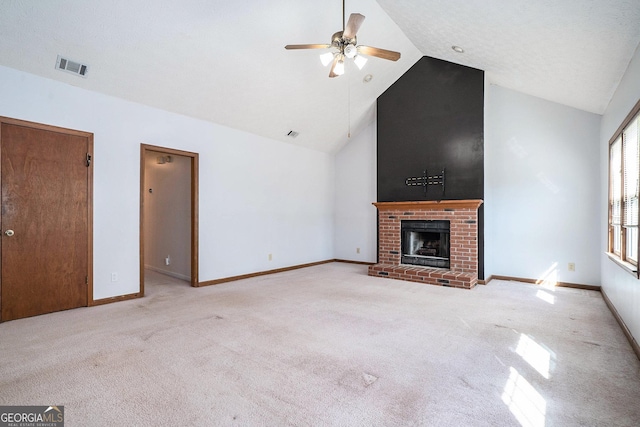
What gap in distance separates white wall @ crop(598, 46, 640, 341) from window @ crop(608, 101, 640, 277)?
0.38 ft

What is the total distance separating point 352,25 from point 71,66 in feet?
9.59

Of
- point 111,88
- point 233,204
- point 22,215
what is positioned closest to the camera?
point 22,215

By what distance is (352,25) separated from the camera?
2.89 meters

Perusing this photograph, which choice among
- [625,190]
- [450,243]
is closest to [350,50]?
[625,190]

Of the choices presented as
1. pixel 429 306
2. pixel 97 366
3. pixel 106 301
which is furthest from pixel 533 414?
pixel 106 301

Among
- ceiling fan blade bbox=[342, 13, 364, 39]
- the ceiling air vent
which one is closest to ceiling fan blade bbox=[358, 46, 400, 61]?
ceiling fan blade bbox=[342, 13, 364, 39]

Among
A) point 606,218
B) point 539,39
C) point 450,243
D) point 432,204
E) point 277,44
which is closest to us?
point 539,39

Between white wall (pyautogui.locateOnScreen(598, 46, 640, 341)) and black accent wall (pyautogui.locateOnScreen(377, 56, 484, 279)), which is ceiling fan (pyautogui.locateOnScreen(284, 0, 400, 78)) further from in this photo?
black accent wall (pyautogui.locateOnScreen(377, 56, 484, 279))

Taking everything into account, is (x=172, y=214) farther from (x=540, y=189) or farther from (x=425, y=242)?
(x=540, y=189)

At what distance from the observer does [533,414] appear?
1.73 meters

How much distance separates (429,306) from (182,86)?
4.07 metres

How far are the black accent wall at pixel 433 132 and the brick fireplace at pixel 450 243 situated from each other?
0.50 feet

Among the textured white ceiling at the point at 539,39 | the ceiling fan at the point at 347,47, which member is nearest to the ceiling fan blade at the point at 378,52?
the ceiling fan at the point at 347,47

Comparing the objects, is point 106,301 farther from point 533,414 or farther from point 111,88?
point 533,414
